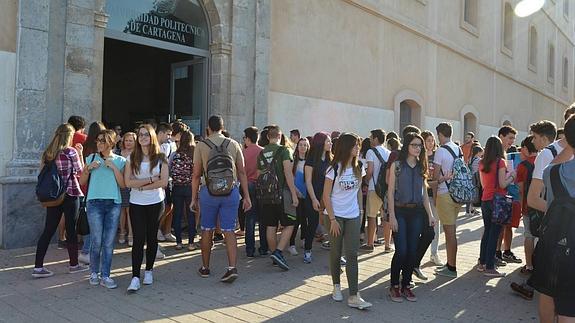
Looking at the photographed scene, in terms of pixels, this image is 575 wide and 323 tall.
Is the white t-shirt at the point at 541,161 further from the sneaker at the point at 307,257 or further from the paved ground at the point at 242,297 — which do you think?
the sneaker at the point at 307,257

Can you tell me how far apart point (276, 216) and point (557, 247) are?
386 centimetres

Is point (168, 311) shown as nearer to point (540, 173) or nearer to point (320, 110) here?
point (540, 173)

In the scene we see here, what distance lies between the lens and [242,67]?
9.93 meters

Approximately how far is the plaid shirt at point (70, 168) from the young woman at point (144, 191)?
82 cm

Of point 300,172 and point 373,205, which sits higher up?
point 300,172

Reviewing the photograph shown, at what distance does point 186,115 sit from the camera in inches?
410

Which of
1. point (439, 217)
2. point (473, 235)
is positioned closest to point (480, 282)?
point (439, 217)

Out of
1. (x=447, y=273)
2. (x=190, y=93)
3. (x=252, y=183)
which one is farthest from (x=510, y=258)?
(x=190, y=93)

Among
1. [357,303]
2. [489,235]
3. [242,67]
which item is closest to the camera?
[357,303]

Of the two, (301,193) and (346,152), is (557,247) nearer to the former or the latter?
(346,152)

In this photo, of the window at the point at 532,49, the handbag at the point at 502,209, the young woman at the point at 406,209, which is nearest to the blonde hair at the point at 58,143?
the young woman at the point at 406,209

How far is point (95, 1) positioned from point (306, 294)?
5.62 m

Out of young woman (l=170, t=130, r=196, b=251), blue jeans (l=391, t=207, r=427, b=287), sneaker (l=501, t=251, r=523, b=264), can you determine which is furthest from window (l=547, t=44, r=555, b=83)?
blue jeans (l=391, t=207, r=427, b=287)

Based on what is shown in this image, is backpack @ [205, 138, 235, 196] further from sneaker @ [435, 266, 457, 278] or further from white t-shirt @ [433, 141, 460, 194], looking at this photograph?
sneaker @ [435, 266, 457, 278]
